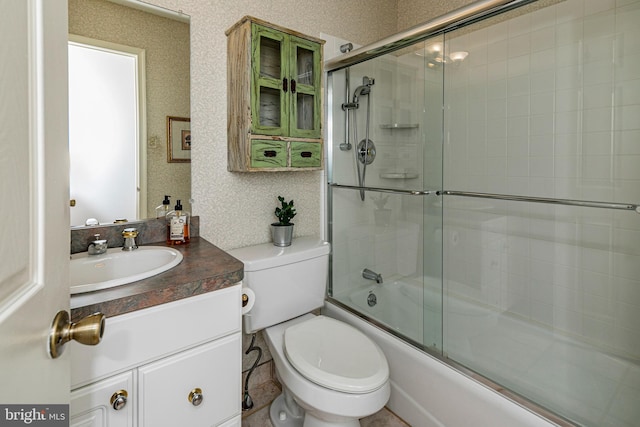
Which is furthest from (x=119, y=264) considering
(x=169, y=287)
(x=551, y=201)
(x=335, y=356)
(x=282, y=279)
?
(x=551, y=201)

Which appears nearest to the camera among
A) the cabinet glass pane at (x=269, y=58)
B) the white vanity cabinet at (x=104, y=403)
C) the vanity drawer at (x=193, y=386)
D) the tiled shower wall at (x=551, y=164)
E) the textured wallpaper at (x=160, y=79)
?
the white vanity cabinet at (x=104, y=403)

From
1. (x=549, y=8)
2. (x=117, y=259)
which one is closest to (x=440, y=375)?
(x=117, y=259)

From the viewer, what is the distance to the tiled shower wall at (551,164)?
Answer: 1446mm

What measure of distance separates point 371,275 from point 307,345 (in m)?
0.74

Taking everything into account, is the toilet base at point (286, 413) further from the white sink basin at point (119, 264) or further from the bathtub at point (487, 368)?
the white sink basin at point (119, 264)

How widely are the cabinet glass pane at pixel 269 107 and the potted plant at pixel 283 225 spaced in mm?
411

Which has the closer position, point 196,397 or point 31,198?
point 31,198

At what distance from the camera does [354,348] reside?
4.69 ft

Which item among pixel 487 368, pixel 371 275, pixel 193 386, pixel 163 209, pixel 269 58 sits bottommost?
pixel 487 368

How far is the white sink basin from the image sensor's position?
1103 mm

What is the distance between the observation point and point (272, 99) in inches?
63.0

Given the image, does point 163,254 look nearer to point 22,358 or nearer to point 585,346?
point 22,358

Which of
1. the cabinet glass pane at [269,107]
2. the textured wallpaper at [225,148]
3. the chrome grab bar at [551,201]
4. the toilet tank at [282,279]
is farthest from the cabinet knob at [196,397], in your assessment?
the chrome grab bar at [551,201]

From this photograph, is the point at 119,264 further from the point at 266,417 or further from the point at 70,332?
the point at 266,417
